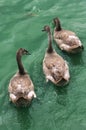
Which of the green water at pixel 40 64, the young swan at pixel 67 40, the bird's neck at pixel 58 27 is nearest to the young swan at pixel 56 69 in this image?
the green water at pixel 40 64

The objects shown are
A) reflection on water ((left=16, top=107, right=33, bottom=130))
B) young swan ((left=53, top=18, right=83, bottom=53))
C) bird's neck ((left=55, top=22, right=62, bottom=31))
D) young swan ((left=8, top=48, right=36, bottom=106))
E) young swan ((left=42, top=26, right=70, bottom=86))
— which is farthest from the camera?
bird's neck ((left=55, top=22, right=62, bottom=31))

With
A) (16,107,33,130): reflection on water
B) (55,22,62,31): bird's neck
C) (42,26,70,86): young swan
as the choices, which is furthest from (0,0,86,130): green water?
(55,22,62,31): bird's neck

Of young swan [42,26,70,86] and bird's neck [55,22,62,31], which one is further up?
bird's neck [55,22,62,31]

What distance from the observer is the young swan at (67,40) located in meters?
15.6

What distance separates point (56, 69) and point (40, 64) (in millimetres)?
1495

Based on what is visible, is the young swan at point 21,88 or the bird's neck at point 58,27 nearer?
the young swan at point 21,88

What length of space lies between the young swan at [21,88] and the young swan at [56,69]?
31.1 inches

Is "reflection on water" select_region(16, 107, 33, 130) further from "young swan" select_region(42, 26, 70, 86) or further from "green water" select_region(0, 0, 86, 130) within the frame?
"young swan" select_region(42, 26, 70, 86)

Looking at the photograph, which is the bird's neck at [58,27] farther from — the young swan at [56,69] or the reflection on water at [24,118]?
the reflection on water at [24,118]

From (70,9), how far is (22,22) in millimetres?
2531

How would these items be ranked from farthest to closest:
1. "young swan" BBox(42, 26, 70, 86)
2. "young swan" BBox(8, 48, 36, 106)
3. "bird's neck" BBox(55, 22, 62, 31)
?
"bird's neck" BBox(55, 22, 62, 31)
"young swan" BBox(42, 26, 70, 86)
"young swan" BBox(8, 48, 36, 106)

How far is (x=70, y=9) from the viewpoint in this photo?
62.7 feet

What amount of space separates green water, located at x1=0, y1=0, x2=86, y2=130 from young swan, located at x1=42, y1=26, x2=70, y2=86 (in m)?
0.30

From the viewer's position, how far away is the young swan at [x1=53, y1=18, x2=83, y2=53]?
51.2 ft
